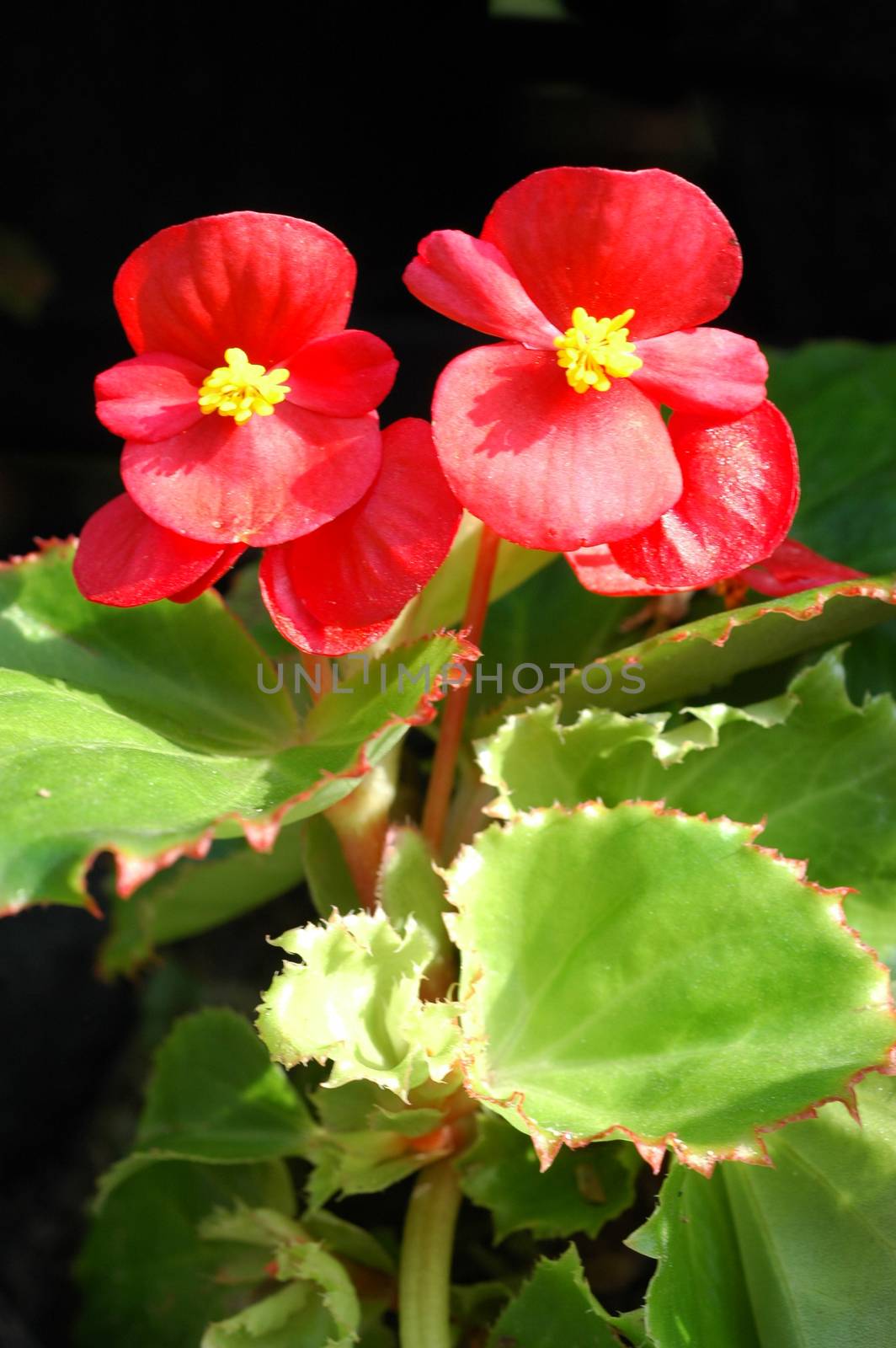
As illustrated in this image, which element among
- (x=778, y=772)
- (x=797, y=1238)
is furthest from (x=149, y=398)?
(x=797, y=1238)

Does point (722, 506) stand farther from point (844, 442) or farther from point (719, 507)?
point (844, 442)

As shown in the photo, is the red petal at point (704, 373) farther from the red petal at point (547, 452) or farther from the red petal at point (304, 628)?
the red petal at point (304, 628)

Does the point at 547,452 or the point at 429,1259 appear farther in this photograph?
the point at 429,1259

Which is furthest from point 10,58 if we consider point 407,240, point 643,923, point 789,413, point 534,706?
point 643,923

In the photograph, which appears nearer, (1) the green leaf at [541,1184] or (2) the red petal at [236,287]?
(2) the red petal at [236,287]

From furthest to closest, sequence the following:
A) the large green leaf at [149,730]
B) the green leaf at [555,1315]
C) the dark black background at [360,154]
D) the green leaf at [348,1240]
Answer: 1. the dark black background at [360,154]
2. the green leaf at [348,1240]
3. the green leaf at [555,1315]
4. the large green leaf at [149,730]

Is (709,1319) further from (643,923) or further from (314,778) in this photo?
(314,778)

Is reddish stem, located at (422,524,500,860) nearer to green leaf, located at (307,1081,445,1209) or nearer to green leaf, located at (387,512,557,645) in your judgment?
green leaf, located at (387,512,557,645)

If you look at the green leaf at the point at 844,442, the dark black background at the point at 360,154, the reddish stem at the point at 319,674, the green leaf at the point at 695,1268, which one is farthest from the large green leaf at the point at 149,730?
the dark black background at the point at 360,154
